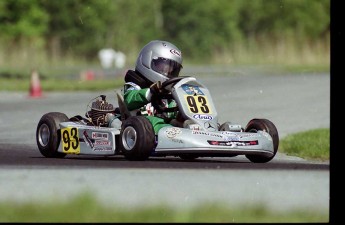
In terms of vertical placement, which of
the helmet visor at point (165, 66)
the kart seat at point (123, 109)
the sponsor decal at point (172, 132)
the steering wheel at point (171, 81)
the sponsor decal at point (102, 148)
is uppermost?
the helmet visor at point (165, 66)

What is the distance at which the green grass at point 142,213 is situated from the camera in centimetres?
780

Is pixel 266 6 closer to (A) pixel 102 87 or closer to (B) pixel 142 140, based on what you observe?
(A) pixel 102 87

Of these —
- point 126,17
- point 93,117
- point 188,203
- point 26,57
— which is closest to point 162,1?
point 126,17

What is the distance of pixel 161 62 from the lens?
41.3 feet

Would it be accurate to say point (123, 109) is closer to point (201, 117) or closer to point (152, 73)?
point (152, 73)

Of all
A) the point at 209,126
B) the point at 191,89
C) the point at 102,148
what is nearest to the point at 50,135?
the point at 102,148

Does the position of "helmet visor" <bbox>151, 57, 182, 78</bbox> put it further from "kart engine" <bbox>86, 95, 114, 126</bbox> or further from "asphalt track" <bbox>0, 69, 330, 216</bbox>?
"asphalt track" <bbox>0, 69, 330, 216</bbox>

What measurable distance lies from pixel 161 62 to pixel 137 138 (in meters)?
1.38

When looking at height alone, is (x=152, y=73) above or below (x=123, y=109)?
above

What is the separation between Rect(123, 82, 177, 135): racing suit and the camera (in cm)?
1203

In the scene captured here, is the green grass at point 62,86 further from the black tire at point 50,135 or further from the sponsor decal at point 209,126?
the sponsor decal at point 209,126

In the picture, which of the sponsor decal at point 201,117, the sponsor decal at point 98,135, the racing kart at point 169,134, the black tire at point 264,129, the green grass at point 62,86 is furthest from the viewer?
the green grass at point 62,86

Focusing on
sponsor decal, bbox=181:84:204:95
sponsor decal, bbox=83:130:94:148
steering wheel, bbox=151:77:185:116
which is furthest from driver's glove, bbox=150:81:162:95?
sponsor decal, bbox=83:130:94:148

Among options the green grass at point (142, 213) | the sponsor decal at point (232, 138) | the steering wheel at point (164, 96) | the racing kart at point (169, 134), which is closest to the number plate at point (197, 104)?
the racing kart at point (169, 134)
